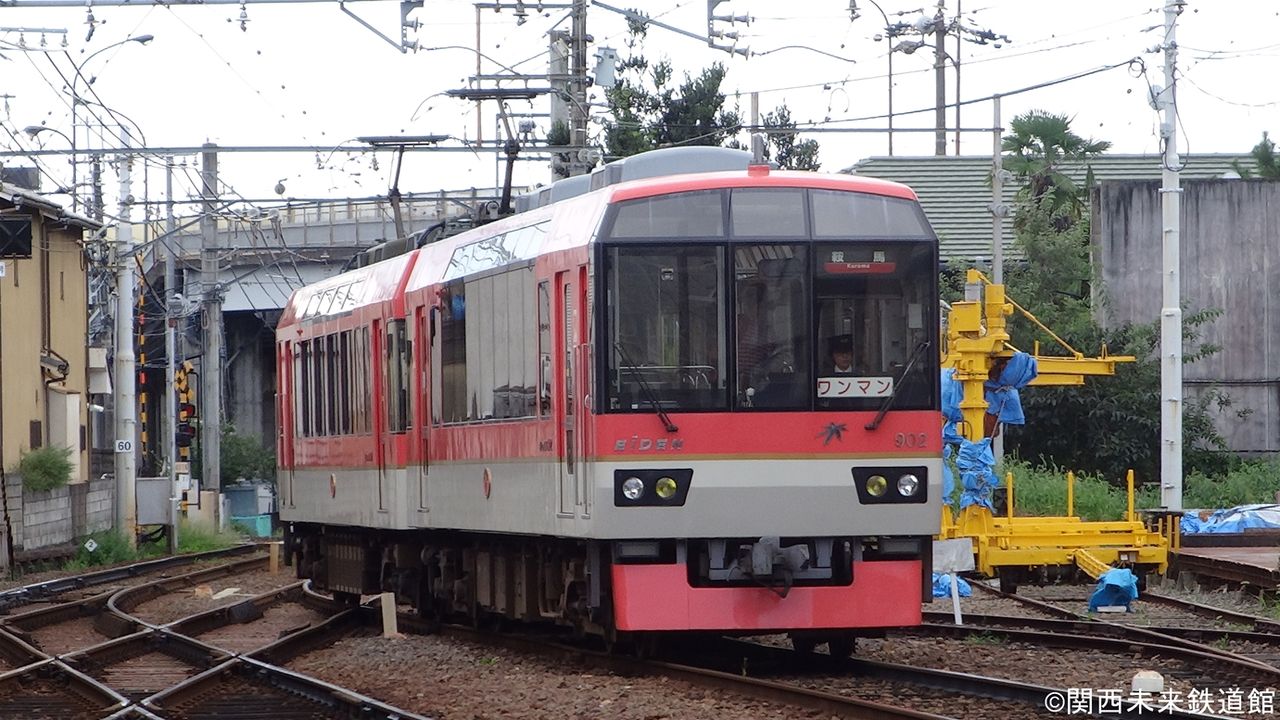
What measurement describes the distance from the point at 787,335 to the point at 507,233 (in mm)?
3125

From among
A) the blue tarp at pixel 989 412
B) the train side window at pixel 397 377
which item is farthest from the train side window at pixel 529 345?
the blue tarp at pixel 989 412

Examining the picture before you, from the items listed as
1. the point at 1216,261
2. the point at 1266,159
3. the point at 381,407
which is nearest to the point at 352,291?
the point at 381,407

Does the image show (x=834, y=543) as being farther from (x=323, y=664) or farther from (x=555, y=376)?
(x=323, y=664)

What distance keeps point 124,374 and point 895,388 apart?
963 inches

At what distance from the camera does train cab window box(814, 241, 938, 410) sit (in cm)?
1255

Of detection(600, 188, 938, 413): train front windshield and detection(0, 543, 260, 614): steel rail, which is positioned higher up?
detection(600, 188, 938, 413): train front windshield

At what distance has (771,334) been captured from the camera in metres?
12.5

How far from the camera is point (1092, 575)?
1833cm

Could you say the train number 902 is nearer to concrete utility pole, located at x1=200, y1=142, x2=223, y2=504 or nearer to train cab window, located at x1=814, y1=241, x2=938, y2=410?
train cab window, located at x1=814, y1=241, x2=938, y2=410

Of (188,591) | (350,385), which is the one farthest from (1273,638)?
(188,591)

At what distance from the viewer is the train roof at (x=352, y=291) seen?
1778cm

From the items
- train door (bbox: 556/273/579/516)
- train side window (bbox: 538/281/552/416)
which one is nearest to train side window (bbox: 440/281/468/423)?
train side window (bbox: 538/281/552/416)

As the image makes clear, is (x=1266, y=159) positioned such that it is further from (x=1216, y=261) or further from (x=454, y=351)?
(x=454, y=351)

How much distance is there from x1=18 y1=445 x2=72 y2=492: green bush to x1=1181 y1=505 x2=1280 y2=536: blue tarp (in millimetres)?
17233
